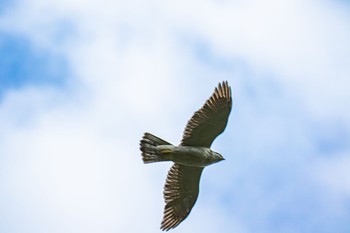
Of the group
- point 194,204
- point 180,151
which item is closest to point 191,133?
point 180,151

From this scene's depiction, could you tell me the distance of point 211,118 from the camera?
22.7 meters

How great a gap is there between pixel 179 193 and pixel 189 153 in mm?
1577

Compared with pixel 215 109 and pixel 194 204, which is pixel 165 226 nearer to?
pixel 194 204

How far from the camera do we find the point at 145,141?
A: 2316 centimetres

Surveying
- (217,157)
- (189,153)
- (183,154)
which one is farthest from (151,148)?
(217,157)

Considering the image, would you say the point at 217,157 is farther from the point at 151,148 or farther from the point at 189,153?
the point at 151,148

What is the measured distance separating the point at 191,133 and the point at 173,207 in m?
2.36

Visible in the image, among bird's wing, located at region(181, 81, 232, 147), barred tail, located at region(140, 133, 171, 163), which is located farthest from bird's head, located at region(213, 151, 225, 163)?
barred tail, located at region(140, 133, 171, 163)

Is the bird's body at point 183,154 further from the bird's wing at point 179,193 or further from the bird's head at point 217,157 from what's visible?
the bird's wing at point 179,193

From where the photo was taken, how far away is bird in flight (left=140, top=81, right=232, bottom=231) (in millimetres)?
22703

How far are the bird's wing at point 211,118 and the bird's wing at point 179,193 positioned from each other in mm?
1129

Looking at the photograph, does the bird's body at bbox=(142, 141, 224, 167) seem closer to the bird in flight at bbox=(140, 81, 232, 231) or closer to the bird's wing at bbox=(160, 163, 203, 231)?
the bird in flight at bbox=(140, 81, 232, 231)

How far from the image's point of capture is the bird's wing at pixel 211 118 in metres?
22.7

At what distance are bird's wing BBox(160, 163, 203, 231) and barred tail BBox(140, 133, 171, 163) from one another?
96 cm
